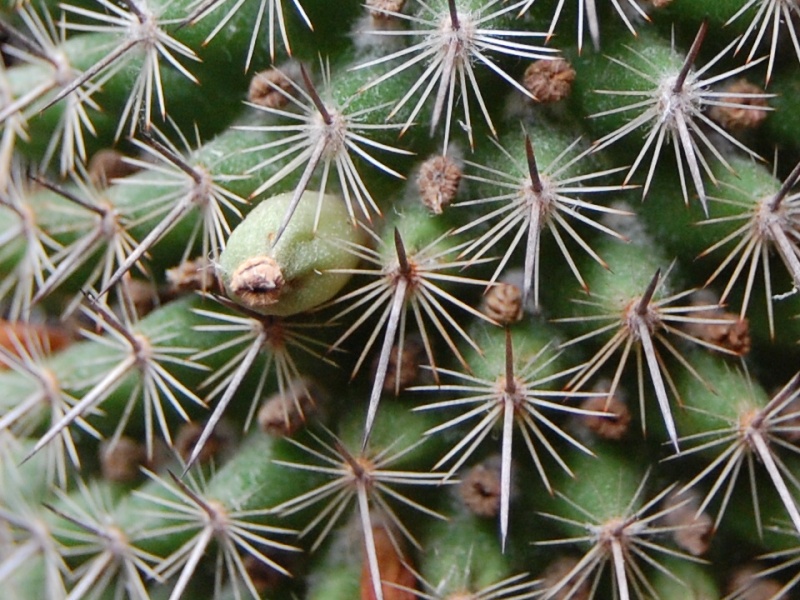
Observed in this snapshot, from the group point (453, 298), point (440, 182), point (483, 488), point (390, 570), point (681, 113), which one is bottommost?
point (390, 570)

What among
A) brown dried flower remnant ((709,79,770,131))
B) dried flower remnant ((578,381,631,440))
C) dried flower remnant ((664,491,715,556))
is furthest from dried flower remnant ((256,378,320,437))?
brown dried flower remnant ((709,79,770,131))

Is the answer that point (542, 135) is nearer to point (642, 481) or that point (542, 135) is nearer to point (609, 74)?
point (609, 74)

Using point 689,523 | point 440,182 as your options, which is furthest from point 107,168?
point 689,523

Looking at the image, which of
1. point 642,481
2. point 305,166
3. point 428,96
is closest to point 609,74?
point 428,96

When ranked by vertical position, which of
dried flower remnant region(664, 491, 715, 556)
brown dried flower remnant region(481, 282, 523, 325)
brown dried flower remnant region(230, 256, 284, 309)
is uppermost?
brown dried flower remnant region(481, 282, 523, 325)

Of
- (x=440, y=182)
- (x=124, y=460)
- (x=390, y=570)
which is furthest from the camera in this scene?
(x=124, y=460)

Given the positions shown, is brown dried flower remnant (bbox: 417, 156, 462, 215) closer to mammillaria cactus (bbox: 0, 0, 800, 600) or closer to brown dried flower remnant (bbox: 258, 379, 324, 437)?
mammillaria cactus (bbox: 0, 0, 800, 600)

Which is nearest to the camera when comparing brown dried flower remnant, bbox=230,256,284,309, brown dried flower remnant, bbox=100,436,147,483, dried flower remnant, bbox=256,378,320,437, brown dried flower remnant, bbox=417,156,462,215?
brown dried flower remnant, bbox=230,256,284,309

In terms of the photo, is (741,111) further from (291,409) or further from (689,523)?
(291,409)
